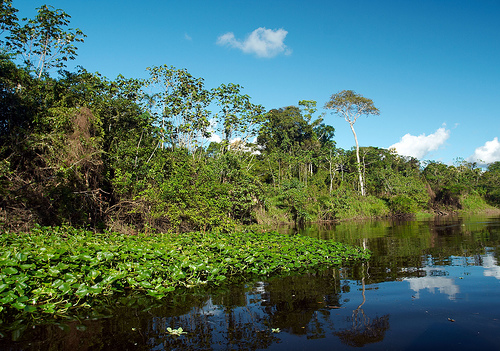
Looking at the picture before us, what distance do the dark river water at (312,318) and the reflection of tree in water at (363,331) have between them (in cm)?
1

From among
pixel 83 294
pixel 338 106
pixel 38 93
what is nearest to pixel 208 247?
pixel 83 294

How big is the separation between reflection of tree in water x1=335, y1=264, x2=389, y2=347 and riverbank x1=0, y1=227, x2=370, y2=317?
273 cm

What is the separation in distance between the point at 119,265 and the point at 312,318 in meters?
3.47

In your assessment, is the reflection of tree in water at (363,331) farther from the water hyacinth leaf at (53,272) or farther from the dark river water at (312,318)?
the water hyacinth leaf at (53,272)

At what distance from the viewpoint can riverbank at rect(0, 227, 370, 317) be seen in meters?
4.94

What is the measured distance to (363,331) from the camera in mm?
4328

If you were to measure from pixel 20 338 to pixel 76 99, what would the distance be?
10.3 metres

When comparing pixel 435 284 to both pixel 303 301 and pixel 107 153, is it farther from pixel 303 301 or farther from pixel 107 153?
pixel 107 153

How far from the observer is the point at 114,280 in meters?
5.45

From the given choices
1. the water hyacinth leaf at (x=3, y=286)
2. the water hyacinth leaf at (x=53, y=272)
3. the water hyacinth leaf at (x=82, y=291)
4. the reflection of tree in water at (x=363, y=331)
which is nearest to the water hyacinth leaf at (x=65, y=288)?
the water hyacinth leaf at (x=82, y=291)

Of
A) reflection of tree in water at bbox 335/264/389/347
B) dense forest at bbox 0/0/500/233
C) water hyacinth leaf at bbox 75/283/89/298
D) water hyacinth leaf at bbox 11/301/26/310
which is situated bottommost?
reflection of tree in water at bbox 335/264/389/347

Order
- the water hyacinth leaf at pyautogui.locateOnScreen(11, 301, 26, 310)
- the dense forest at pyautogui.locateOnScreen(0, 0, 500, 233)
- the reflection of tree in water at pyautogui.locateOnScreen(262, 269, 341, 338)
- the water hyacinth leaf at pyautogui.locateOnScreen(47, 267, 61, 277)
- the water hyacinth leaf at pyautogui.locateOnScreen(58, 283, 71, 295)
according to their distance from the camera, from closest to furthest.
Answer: the water hyacinth leaf at pyautogui.locateOnScreen(11, 301, 26, 310), the reflection of tree in water at pyautogui.locateOnScreen(262, 269, 341, 338), the water hyacinth leaf at pyautogui.locateOnScreen(58, 283, 71, 295), the water hyacinth leaf at pyautogui.locateOnScreen(47, 267, 61, 277), the dense forest at pyautogui.locateOnScreen(0, 0, 500, 233)

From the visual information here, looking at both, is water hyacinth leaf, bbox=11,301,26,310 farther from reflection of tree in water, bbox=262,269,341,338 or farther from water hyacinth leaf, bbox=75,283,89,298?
reflection of tree in water, bbox=262,269,341,338

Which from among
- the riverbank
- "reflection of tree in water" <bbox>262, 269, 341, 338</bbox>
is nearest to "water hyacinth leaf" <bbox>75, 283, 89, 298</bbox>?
the riverbank
